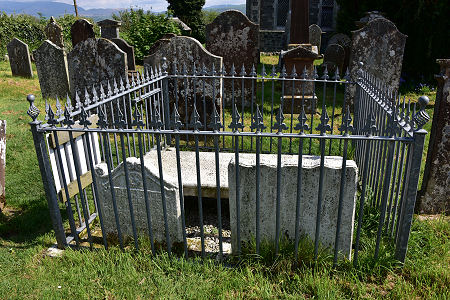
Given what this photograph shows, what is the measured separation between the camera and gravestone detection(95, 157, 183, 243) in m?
3.14

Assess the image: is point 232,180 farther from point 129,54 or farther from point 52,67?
point 129,54

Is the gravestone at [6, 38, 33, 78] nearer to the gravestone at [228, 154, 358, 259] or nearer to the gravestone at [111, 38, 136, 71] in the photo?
the gravestone at [111, 38, 136, 71]

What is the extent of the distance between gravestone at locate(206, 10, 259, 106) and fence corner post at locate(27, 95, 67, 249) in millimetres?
6096

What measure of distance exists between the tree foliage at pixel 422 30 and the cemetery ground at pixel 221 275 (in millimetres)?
8763

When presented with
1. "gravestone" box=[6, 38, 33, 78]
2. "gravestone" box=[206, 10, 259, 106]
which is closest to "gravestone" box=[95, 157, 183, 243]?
"gravestone" box=[206, 10, 259, 106]

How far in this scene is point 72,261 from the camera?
Answer: 3.18 meters

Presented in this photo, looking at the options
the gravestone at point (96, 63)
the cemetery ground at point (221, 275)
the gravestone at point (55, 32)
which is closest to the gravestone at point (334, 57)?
the gravestone at point (96, 63)

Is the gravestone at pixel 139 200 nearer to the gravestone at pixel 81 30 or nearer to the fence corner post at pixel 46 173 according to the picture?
the fence corner post at pixel 46 173

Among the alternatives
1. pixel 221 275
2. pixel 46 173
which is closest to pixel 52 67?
pixel 46 173

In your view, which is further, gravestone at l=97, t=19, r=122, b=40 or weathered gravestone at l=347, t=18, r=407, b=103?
gravestone at l=97, t=19, r=122, b=40

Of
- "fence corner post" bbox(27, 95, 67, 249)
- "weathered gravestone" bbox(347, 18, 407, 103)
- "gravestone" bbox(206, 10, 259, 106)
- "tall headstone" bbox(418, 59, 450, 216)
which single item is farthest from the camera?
"gravestone" bbox(206, 10, 259, 106)

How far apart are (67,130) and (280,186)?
189 centimetres

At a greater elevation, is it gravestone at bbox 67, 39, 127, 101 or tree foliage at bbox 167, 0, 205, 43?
tree foliage at bbox 167, 0, 205, 43

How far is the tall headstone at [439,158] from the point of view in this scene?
359 centimetres
